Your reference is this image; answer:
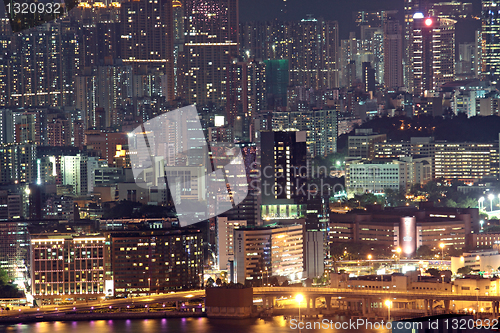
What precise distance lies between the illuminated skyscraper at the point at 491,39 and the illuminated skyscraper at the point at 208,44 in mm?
5075

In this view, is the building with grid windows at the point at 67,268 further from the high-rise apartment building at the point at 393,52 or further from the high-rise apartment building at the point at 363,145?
the high-rise apartment building at the point at 393,52

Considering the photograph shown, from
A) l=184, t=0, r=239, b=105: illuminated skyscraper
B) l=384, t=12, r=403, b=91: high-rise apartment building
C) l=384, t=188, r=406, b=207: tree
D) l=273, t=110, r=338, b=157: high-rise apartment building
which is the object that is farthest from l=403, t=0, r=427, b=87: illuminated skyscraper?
l=384, t=188, r=406, b=207: tree

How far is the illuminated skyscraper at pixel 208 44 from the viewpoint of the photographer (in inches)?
925

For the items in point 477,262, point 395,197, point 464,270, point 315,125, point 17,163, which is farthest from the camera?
point 315,125

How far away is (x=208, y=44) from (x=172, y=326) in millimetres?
14871

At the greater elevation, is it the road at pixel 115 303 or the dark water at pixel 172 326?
the road at pixel 115 303

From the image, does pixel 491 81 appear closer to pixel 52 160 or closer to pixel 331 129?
pixel 331 129

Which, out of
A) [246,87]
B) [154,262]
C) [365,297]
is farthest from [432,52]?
[365,297]

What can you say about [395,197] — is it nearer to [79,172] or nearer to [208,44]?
[79,172]

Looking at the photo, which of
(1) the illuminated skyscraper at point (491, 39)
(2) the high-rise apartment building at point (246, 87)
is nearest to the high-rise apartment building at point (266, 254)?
(2) the high-rise apartment building at point (246, 87)

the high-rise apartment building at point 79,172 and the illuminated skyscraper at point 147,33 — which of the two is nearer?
the high-rise apartment building at point 79,172

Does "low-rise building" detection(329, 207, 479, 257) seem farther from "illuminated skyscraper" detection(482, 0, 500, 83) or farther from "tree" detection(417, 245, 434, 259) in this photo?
"illuminated skyscraper" detection(482, 0, 500, 83)

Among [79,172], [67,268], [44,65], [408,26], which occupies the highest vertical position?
[408,26]

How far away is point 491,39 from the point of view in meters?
24.6
